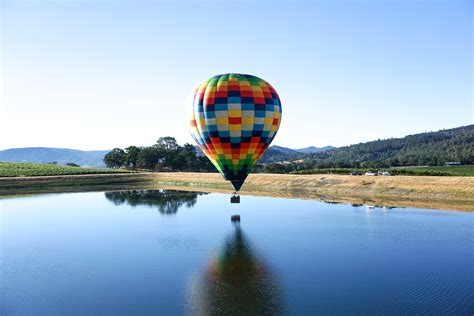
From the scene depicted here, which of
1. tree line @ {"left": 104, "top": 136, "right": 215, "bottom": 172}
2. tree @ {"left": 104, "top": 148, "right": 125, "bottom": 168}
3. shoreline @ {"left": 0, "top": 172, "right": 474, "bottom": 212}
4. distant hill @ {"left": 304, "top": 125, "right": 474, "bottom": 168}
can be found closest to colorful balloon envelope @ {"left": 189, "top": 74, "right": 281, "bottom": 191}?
shoreline @ {"left": 0, "top": 172, "right": 474, "bottom": 212}

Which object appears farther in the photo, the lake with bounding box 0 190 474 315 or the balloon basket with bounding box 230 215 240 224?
the balloon basket with bounding box 230 215 240 224

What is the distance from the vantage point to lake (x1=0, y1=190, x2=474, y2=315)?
1788cm

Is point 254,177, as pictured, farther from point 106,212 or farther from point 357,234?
point 357,234

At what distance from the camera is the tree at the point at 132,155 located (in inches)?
4729

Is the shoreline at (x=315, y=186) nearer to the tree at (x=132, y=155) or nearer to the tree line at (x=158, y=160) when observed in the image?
the tree line at (x=158, y=160)

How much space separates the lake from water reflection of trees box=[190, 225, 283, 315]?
1.9 inches

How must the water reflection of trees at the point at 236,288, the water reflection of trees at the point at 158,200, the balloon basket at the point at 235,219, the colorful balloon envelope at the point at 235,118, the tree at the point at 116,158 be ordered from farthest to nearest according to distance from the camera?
the tree at the point at 116,158, the water reflection of trees at the point at 158,200, the balloon basket at the point at 235,219, the colorful balloon envelope at the point at 235,118, the water reflection of trees at the point at 236,288

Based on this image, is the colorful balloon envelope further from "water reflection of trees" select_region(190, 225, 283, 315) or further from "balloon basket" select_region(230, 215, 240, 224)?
"water reflection of trees" select_region(190, 225, 283, 315)

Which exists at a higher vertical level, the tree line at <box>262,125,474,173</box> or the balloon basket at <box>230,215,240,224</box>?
the tree line at <box>262,125,474,173</box>

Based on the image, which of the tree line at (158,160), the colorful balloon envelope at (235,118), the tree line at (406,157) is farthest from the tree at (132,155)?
the colorful balloon envelope at (235,118)

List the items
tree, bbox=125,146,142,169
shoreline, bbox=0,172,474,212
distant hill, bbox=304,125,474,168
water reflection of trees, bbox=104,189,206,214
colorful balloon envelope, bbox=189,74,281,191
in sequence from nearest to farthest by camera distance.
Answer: colorful balloon envelope, bbox=189,74,281,191 < shoreline, bbox=0,172,474,212 < water reflection of trees, bbox=104,189,206,214 < distant hill, bbox=304,125,474,168 < tree, bbox=125,146,142,169

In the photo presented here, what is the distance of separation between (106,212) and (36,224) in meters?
8.69

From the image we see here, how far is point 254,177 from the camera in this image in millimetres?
75125

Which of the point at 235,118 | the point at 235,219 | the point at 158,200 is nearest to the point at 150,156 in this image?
the point at 158,200
